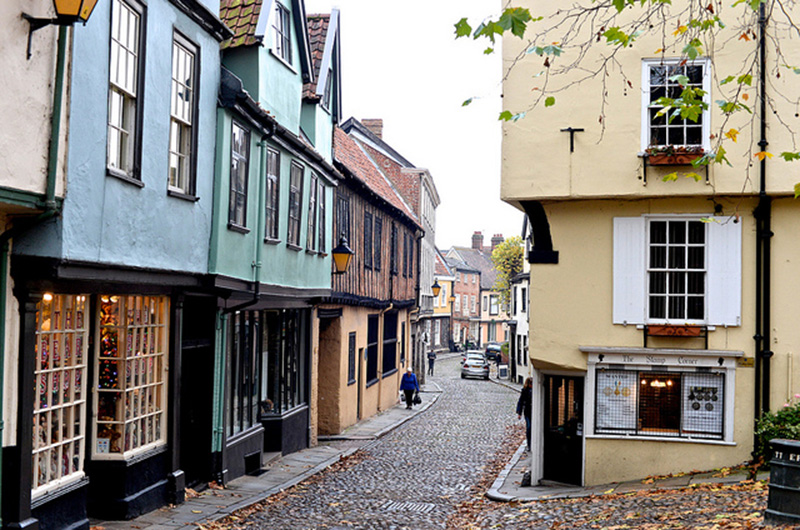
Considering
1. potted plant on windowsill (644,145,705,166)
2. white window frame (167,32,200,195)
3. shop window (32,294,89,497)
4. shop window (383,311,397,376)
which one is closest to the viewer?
shop window (32,294,89,497)

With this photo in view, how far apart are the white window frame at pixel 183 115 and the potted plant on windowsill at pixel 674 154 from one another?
23.9 feet

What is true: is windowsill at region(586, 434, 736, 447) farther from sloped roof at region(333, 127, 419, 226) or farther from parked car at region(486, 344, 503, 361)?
parked car at region(486, 344, 503, 361)

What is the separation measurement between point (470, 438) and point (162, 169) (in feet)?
48.1

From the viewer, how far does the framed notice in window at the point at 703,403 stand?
46.5 ft

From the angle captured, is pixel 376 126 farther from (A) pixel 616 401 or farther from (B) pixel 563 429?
(A) pixel 616 401

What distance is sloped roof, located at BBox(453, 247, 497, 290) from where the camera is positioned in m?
93.1

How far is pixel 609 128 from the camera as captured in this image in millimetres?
14273

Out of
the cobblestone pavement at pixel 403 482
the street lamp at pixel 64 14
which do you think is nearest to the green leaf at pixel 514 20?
the street lamp at pixel 64 14

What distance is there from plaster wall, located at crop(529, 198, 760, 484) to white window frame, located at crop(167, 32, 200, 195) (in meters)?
6.35

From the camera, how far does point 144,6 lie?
10.2 m

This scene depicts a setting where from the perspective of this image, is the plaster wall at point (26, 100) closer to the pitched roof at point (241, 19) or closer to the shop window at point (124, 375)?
the shop window at point (124, 375)

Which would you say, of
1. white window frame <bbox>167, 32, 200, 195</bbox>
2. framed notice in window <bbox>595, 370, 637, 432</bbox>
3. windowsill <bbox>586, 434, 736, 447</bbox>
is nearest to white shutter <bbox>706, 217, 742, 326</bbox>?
framed notice in window <bbox>595, 370, 637, 432</bbox>

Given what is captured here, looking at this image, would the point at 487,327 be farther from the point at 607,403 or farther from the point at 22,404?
the point at 22,404

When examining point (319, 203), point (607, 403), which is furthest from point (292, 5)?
point (607, 403)
